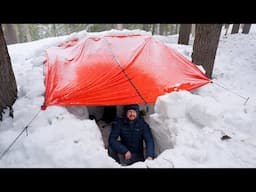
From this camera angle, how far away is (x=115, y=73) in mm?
4223

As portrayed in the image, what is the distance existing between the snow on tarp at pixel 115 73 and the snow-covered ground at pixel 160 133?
26 centimetres

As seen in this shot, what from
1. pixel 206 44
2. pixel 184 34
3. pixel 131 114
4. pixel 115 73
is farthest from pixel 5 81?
pixel 184 34

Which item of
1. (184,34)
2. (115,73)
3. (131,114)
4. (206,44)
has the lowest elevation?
(131,114)

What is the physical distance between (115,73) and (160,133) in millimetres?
1240

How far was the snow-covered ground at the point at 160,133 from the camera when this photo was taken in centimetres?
285

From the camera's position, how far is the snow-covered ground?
2.85 metres

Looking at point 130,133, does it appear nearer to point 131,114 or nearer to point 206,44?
point 131,114

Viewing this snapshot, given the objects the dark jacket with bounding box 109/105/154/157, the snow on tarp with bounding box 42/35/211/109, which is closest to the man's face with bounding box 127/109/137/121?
the dark jacket with bounding box 109/105/154/157

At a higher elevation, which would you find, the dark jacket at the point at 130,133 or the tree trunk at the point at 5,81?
Answer: the tree trunk at the point at 5,81

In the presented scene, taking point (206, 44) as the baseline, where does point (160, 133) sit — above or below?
below

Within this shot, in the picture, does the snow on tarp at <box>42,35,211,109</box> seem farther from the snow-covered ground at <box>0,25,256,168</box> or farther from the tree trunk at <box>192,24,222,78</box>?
the tree trunk at <box>192,24,222,78</box>

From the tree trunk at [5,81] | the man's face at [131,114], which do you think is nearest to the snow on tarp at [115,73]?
the man's face at [131,114]

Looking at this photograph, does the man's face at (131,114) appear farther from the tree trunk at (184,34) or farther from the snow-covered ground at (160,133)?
the tree trunk at (184,34)
